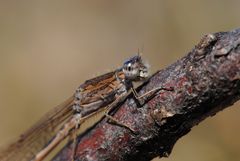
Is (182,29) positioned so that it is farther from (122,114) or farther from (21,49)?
(122,114)

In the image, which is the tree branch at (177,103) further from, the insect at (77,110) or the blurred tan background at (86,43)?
Result: the blurred tan background at (86,43)

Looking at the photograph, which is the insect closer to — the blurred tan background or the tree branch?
the tree branch

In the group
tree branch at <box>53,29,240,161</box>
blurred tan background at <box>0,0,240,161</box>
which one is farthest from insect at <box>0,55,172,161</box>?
blurred tan background at <box>0,0,240,161</box>

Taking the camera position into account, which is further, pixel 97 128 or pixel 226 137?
pixel 226 137

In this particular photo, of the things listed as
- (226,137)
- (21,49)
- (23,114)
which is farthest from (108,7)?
(226,137)

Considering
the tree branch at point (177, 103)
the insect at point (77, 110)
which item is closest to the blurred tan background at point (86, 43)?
the insect at point (77, 110)

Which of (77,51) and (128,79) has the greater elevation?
(77,51)

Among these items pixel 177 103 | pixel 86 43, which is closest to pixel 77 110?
pixel 177 103
